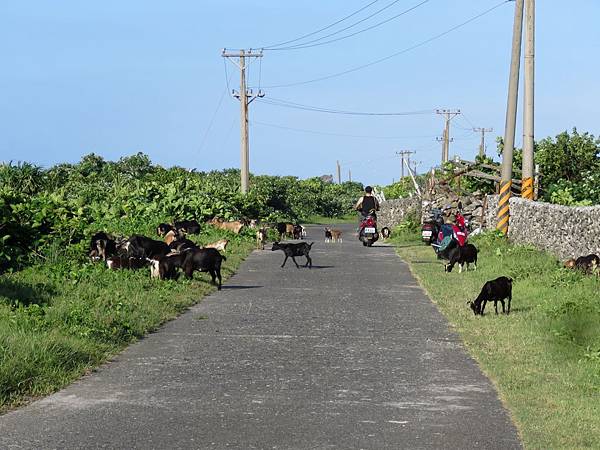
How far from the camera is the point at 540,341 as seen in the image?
42.1ft

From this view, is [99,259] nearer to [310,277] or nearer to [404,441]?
[310,277]

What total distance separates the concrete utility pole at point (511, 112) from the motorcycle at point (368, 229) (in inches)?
179

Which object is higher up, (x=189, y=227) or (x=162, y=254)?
(x=189, y=227)

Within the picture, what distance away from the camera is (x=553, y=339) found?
12750 millimetres

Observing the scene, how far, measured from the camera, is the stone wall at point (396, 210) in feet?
145

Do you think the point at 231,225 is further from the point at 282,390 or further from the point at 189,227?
the point at 282,390

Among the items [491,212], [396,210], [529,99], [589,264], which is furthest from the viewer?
[396,210]

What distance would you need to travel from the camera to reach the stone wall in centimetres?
4431

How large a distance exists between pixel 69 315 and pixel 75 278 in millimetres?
4733

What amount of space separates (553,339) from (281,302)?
5.77 metres

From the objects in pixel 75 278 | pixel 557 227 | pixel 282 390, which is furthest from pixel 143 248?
pixel 282 390

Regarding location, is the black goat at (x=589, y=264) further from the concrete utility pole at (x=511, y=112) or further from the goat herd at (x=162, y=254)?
the concrete utility pole at (x=511, y=112)

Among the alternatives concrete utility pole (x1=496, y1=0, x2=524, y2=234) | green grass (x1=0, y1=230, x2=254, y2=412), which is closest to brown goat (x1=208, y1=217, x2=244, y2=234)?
concrete utility pole (x1=496, y1=0, x2=524, y2=234)

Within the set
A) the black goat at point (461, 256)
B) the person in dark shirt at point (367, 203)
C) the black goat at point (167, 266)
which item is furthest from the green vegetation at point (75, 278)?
the black goat at point (461, 256)
